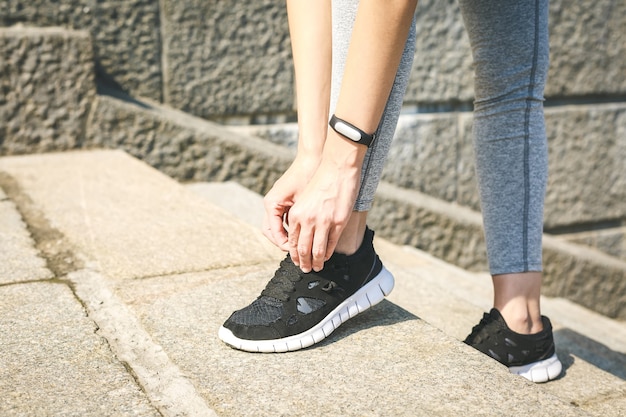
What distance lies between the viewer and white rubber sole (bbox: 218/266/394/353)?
1.12 m

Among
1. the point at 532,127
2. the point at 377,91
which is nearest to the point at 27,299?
the point at 377,91

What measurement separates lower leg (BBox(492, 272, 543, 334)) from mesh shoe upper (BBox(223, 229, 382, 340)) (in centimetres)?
31

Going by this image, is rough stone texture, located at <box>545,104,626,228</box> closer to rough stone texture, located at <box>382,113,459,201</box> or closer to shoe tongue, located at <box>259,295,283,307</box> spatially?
rough stone texture, located at <box>382,113,459,201</box>

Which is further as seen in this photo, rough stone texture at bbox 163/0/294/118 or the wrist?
rough stone texture at bbox 163/0/294/118

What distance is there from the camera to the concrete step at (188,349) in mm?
966

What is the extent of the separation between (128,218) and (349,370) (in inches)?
39.0

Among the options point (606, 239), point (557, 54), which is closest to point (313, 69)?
point (557, 54)

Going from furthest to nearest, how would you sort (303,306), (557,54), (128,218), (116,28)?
(557,54) < (116,28) < (128,218) < (303,306)

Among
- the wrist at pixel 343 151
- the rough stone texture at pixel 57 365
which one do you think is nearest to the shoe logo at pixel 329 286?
the wrist at pixel 343 151

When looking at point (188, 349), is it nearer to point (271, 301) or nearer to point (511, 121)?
point (271, 301)

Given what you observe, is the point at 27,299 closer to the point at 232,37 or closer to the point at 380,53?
the point at 380,53

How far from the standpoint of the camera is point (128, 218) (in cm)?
185

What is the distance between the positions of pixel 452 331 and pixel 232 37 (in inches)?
73.9

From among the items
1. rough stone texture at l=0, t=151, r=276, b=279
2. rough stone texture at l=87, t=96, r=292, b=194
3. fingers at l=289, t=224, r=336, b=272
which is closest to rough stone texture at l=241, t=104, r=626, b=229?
rough stone texture at l=87, t=96, r=292, b=194
